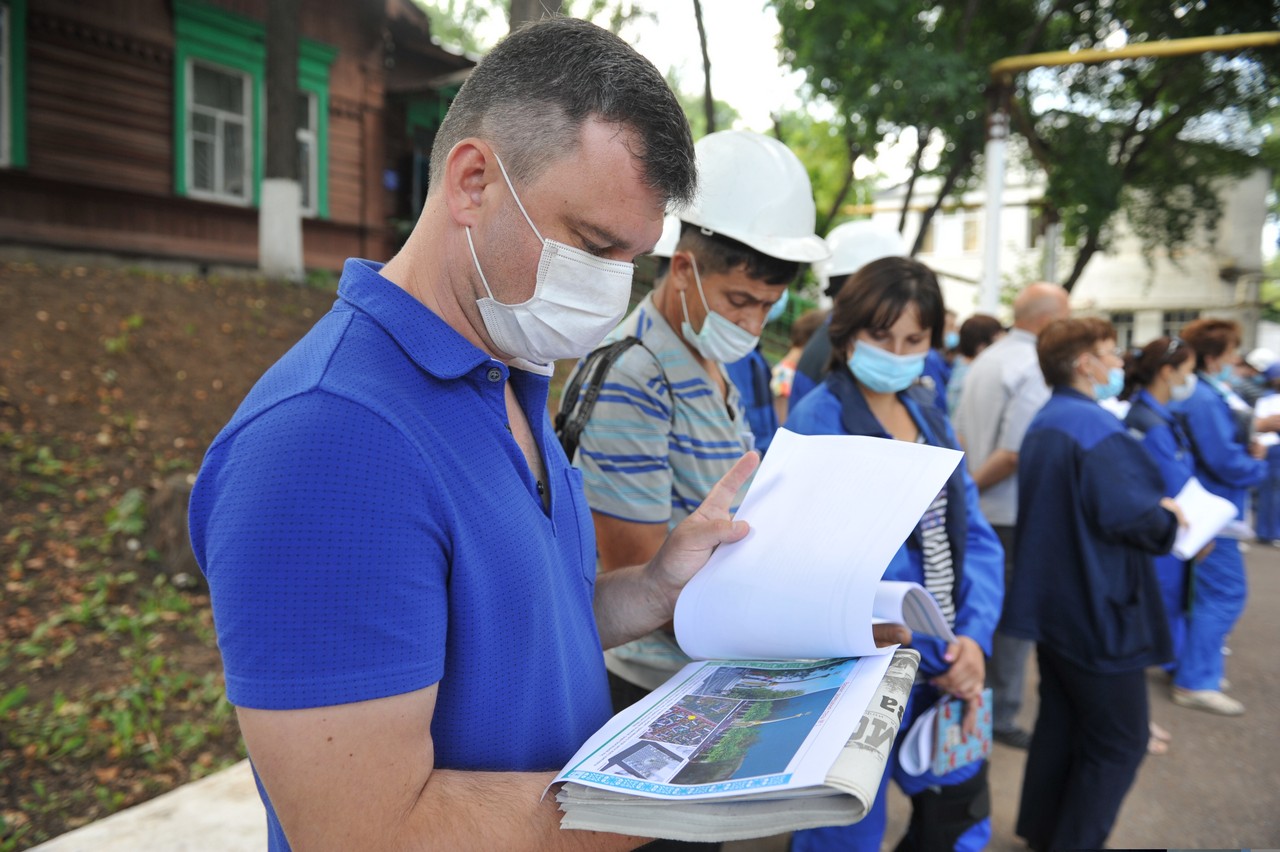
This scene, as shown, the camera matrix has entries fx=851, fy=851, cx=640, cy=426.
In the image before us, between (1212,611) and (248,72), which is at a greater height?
(248,72)

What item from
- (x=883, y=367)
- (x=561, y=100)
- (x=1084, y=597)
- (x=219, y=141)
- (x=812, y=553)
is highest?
(x=219, y=141)

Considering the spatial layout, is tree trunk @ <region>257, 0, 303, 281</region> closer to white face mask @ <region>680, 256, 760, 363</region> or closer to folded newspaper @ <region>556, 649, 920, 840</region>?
white face mask @ <region>680, 256, 760, 363</region>

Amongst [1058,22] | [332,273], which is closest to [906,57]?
[1058,22]

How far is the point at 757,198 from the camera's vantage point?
91.7 inches

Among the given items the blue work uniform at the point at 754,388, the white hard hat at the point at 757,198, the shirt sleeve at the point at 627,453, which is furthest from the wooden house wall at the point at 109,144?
the shirt sleeve at the point at 627,453

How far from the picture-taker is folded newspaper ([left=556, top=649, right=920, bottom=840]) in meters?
0.93

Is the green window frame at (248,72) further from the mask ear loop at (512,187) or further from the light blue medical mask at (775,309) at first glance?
the mask ear loop at (512,187)

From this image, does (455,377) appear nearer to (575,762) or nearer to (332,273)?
(575,762)

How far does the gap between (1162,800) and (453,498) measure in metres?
4.09

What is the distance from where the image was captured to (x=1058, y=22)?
12523mm

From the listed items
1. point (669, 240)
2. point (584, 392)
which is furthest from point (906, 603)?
point (669, 240)

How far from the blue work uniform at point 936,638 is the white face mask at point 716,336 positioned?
0.41 meters

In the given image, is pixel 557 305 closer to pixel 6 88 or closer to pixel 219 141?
pixel 6 88

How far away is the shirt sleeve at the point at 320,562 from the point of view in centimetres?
85
